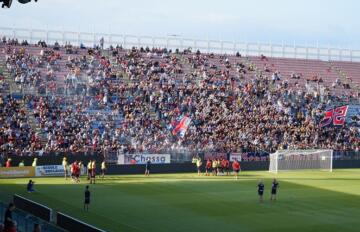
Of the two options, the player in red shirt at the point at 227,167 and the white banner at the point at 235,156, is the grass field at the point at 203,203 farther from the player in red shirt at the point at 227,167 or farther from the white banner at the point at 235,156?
the white banner at the point at 235,156

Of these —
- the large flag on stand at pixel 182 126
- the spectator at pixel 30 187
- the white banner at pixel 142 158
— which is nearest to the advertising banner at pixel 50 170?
the white banner at pixel 142 158

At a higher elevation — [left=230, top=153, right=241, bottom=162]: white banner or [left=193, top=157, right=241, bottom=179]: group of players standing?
[left=230, top=153, right=241, bottom=162]: white banner

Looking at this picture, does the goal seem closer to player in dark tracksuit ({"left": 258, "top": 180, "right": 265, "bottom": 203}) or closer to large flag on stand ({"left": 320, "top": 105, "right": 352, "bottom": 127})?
large flag on stand ({"left": 320, "top": 105, "right": 352, "bottom": 127})

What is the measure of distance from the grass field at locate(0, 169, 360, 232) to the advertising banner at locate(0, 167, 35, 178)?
1.51 m

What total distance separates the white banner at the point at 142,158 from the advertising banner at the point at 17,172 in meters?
7.97

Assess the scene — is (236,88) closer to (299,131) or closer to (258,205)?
(299,131)

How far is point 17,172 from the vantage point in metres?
46.5

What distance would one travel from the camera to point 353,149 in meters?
65.5

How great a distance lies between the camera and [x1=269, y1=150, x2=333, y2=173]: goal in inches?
2222

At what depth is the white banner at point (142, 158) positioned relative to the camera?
52.8 metres

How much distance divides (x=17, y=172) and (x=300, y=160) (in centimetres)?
2498

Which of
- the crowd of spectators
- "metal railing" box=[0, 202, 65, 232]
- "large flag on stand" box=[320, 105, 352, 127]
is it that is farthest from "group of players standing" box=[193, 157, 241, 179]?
"metal railing" box=[0, 202, 65, 232]

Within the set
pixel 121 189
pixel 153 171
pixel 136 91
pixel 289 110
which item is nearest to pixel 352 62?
pixel 289 110

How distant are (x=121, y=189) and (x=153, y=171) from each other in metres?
12.8
